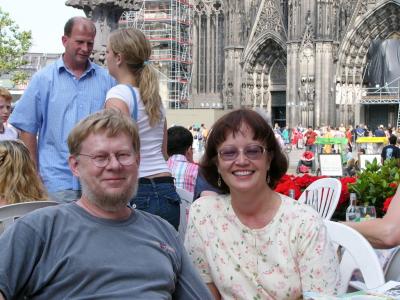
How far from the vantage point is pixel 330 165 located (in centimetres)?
1448

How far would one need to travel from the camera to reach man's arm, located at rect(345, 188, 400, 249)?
329 cm

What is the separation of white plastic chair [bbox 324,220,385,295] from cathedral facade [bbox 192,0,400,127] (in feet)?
91.5

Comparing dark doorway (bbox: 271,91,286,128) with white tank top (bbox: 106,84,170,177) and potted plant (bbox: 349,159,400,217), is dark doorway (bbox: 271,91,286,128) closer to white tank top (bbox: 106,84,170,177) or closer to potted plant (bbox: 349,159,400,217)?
potted plant (bbox: 349,159,400,217)

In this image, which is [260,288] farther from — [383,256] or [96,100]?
[96,100]

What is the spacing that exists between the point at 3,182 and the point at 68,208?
1.22 meters

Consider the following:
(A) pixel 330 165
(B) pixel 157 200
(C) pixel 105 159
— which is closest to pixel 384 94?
(A) pixel 330 165

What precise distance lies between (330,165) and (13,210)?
1154 cm

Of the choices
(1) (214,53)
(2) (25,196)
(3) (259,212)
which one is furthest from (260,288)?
(1) (214,53)

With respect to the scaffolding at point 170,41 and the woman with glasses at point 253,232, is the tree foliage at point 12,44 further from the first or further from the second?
the woman with glasses at point 253,232

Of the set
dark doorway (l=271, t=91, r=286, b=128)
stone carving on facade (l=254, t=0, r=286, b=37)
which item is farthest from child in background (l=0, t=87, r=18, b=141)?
dark doorway (l=271, t=91, r=286, b=128)

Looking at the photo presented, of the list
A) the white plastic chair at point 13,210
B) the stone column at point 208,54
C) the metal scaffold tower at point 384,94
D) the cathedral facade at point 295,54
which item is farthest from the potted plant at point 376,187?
the stone column at point 208,54

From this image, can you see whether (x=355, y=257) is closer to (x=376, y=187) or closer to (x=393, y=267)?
(x=393, y=267)

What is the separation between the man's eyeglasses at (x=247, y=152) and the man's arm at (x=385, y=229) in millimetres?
640

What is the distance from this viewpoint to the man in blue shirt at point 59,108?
457 cm
